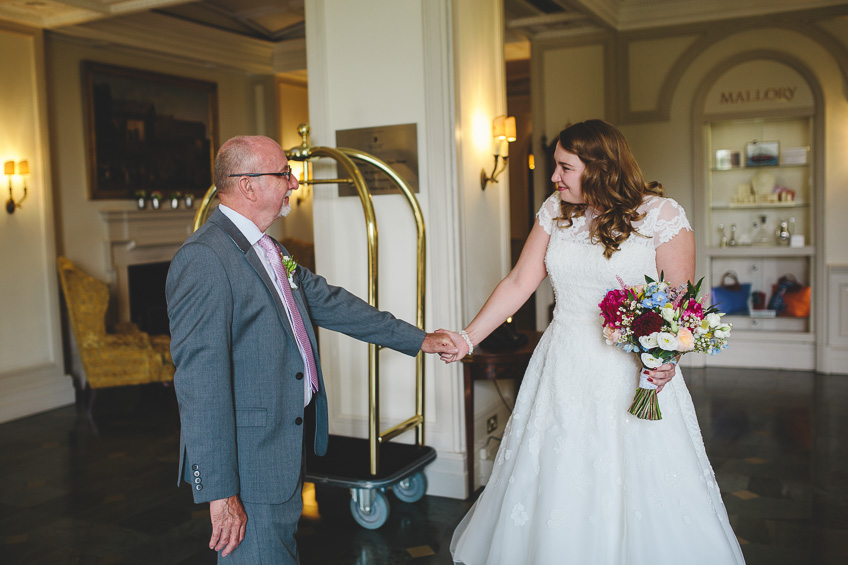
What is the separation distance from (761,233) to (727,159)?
830 millimetres

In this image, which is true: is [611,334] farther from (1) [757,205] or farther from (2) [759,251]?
(1) [757,205]

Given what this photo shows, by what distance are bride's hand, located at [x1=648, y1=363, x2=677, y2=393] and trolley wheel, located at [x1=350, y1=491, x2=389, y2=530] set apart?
1.89m

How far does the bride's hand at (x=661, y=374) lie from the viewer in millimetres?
2383

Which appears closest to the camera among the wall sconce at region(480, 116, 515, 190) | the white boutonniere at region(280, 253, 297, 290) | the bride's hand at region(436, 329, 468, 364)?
the white boutonniere at region(280, 253, 297, 290)

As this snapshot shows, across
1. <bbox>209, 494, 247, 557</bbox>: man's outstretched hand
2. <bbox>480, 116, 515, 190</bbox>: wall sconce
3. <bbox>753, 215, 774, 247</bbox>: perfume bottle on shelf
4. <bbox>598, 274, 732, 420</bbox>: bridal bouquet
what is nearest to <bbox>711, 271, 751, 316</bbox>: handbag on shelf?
<bbox>753, 215, 774, 247</bbox>: perfume bottle on shelf

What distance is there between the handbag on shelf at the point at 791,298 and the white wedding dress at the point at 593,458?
5608 millimetres

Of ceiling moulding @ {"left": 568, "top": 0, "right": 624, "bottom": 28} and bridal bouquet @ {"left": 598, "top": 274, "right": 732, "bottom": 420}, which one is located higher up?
ceiling moulding @ {"left": 568, "top": 0, "right": 624, "bottom": 28}

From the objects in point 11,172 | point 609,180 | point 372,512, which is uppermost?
point 11,172

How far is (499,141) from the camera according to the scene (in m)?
4.57

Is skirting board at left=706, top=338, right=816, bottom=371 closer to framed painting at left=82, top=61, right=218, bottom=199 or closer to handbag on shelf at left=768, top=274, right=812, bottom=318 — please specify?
handbag on shelf at left=768, top=274, right=812, bottom=318

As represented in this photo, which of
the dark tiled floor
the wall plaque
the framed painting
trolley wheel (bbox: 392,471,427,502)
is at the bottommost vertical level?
the dark tiled floor

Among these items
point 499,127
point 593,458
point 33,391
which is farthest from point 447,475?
point 33,391

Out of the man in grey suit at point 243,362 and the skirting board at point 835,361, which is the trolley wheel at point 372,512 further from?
the skirting board at point 835,361

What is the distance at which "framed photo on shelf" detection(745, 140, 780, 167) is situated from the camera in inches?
297
